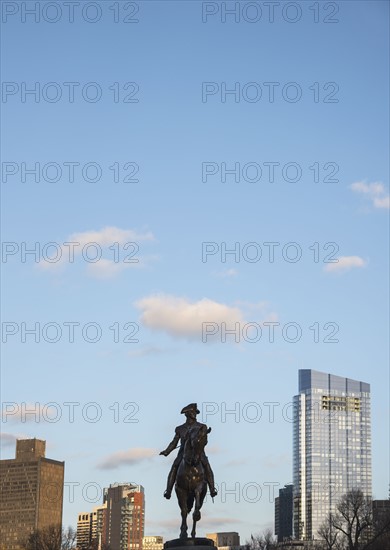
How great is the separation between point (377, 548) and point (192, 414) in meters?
88.2

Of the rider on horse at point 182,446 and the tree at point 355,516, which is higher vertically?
the tree at point 355,516

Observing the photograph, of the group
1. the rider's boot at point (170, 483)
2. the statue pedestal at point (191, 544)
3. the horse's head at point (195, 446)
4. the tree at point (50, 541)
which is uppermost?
the tree at point (50, 541)

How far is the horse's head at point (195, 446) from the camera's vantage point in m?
31.1

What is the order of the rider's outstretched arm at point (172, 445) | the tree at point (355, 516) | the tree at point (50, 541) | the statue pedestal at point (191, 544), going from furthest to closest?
the tree at point (50, 541), the tree at point (355, 516), the rider's outstretched arm at point (172, 445), the statue pedestal at point (191, 544)

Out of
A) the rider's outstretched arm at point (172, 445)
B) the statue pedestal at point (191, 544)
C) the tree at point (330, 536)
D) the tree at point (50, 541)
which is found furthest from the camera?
the tree at point (50, 541)

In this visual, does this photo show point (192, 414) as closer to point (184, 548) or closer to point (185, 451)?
point (185, 451)

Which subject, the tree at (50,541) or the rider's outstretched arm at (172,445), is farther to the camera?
the tree at (50,541)

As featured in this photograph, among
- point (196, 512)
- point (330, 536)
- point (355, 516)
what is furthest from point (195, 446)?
point (330, 536)

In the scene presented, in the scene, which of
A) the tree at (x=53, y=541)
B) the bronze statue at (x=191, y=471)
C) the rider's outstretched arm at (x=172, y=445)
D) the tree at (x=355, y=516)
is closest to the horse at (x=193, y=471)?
the bronze statue at (x=191, y=471)

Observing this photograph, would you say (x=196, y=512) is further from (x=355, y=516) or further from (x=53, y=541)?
(x=53, y=541)

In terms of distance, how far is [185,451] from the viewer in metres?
31.2

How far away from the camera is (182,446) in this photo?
31.6 meters

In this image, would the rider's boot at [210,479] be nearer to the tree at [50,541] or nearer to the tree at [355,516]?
the tree at [355,516]

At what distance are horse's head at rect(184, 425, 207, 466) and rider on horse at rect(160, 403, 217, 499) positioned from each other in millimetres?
143
